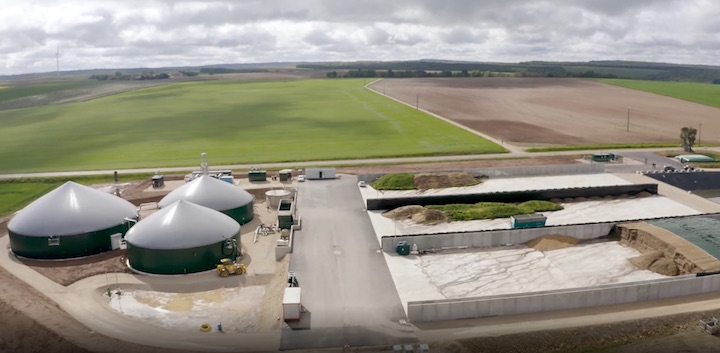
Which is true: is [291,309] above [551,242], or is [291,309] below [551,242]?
below

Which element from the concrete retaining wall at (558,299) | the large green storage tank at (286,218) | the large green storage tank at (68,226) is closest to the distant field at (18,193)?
the large green storage tank at (68,226)

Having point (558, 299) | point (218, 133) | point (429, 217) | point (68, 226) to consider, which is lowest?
point (558, 299)

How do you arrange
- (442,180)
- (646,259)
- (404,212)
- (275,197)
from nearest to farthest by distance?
1. (646,259)
2. (404,212)
3. (275,197)
4. (442,180)

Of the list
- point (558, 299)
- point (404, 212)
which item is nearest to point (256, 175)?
point (404, 212)

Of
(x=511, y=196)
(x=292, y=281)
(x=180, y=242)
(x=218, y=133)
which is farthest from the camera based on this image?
(x=218, y=133)

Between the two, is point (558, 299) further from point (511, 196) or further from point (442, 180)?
point (442, 180)

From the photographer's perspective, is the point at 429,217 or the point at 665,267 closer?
the point at 665,267
